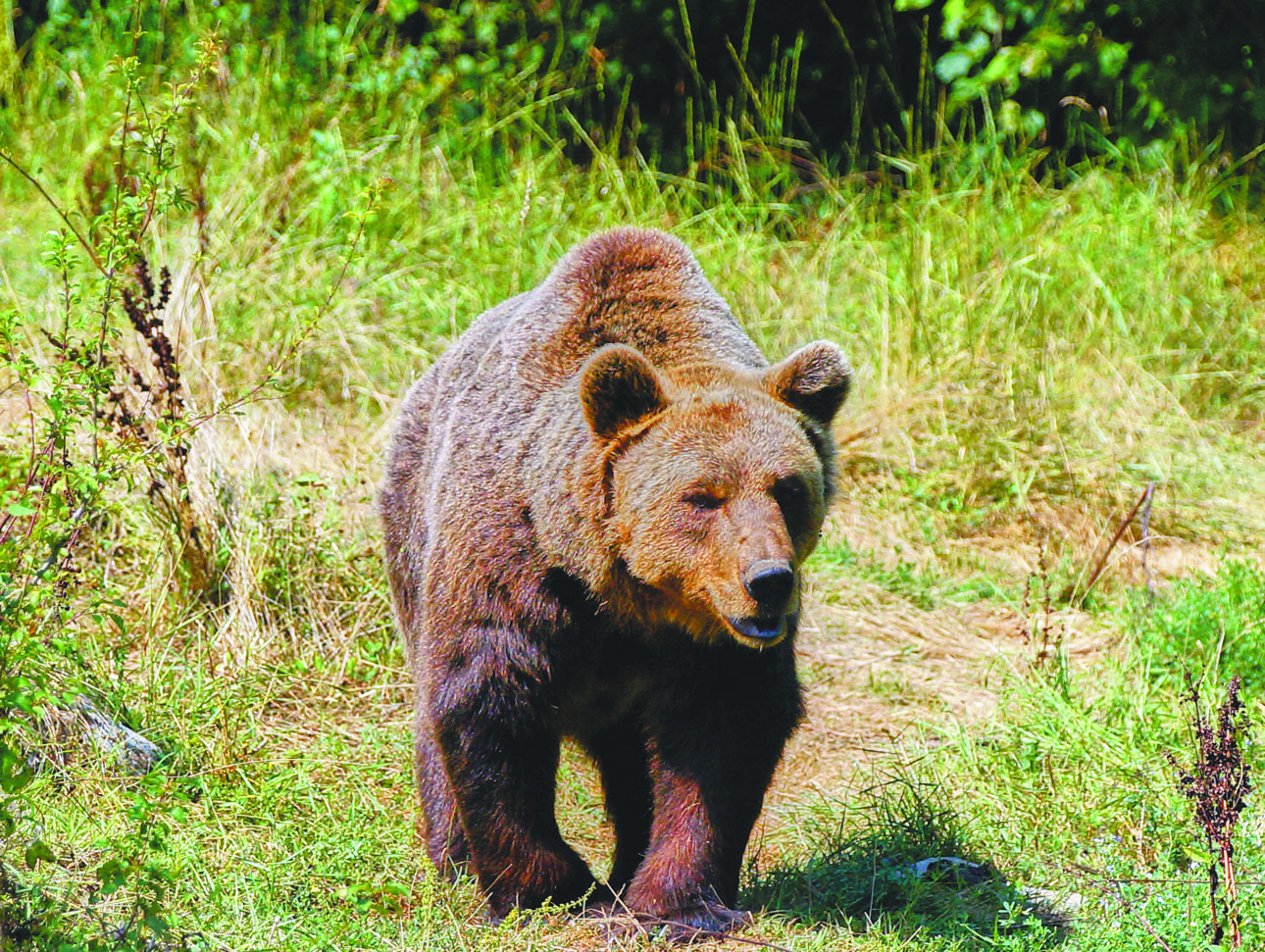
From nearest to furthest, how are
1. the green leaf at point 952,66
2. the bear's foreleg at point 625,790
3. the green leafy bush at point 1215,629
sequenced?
the bear's foreleg at point 625,790
the green leafy bush at point 1215,629
the green leaf at point 952,66

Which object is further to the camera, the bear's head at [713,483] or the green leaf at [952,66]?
the green leaf at [952,66]

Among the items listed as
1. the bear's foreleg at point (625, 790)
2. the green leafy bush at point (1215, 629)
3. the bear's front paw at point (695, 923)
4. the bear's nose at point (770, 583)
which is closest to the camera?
the bear's nose at point (770, 583)

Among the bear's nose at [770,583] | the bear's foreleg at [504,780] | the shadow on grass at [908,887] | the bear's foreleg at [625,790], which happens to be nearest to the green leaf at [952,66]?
the shadow on grass at [908,887]

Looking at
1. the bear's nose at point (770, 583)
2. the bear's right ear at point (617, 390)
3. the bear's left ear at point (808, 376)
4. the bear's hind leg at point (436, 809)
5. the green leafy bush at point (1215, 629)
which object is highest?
the bear's right ear at point (617, 390)

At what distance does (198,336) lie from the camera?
7160 millimetres

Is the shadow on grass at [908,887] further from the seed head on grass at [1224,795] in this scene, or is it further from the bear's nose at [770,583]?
the bear's nose at [770,583]

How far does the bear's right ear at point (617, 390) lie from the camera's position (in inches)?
148

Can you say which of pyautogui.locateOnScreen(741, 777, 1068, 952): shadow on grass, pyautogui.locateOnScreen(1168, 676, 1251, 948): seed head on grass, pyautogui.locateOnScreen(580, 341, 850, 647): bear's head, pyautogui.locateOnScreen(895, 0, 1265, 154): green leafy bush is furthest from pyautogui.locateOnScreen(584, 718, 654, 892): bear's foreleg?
pyautogui.locateOnScreen(895, 0, 1265, 154): green leafy bush

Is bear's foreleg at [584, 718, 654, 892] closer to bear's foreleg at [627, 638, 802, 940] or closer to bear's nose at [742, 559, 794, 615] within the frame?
bear's foreleg at [627, 638, 802, 940]

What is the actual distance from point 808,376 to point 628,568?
75cm

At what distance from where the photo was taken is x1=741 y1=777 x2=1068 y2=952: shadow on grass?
4172mm

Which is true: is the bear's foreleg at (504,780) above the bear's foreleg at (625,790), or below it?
above

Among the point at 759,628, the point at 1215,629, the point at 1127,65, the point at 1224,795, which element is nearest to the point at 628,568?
the point at 759,628

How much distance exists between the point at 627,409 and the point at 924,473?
418cm
